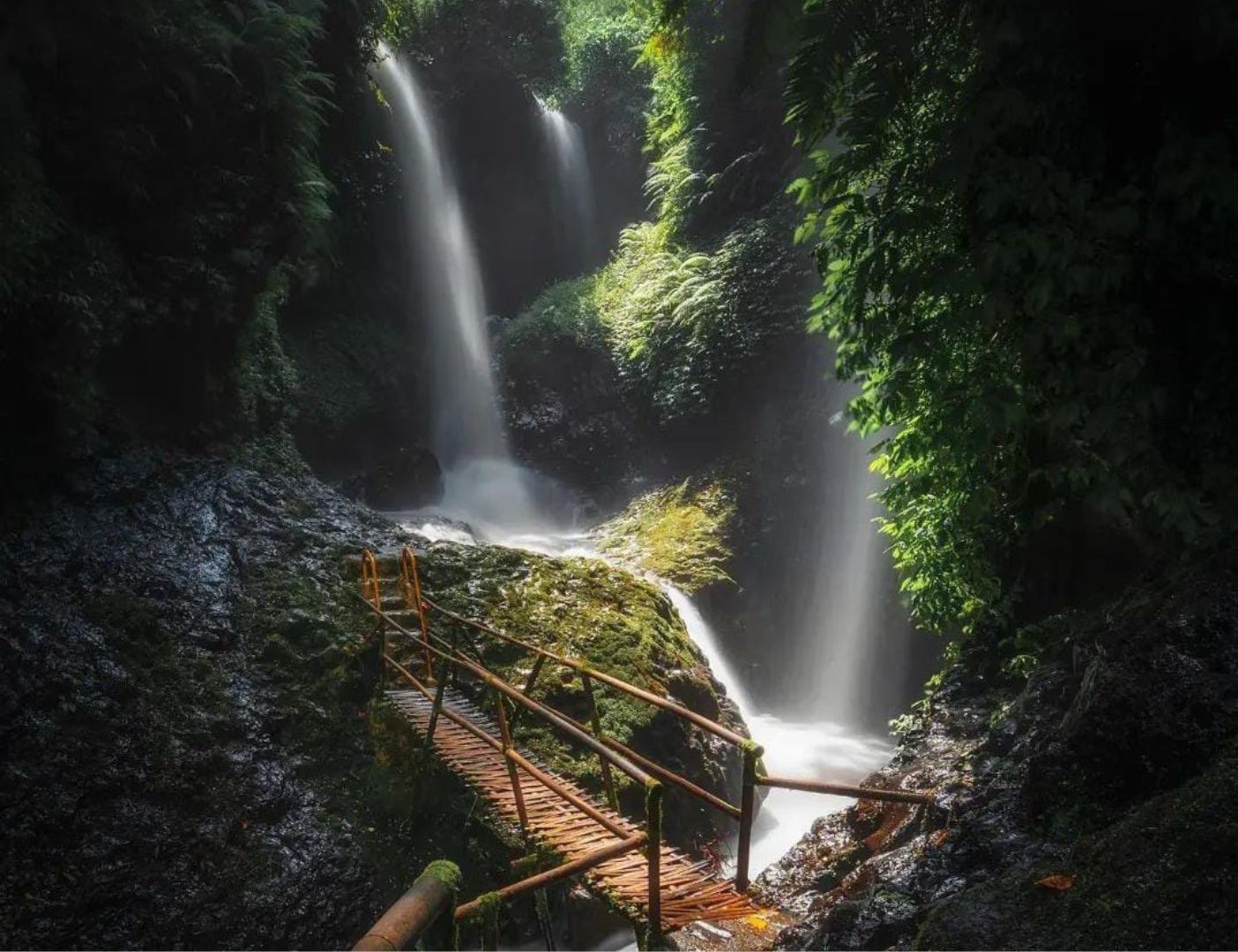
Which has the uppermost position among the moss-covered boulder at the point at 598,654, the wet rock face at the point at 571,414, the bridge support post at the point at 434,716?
the wet rock face at the point at 571,414

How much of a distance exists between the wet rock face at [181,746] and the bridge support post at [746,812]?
7.29 ft

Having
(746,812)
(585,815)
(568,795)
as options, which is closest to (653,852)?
(746,812)

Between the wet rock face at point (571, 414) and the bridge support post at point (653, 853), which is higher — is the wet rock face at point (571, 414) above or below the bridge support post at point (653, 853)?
above

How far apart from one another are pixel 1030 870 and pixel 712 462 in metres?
11.5

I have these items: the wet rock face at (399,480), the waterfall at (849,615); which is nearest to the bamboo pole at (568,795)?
the waterfall at (849,615)

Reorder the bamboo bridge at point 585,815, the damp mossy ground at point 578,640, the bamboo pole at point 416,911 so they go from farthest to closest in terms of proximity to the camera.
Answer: the damp mossy ground at point 578,640 → the bamboo bridge at point 585,815 → the bamboo pole at point 416,911

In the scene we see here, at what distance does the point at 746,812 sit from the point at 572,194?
20.8 meters

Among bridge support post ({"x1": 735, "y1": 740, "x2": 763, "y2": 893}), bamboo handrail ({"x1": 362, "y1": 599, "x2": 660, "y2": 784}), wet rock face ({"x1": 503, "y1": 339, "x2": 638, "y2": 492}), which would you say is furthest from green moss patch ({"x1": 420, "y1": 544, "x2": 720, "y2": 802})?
wet rock face ({"x1": 503, "y1": 339, "x2": 638, "y2": 492})

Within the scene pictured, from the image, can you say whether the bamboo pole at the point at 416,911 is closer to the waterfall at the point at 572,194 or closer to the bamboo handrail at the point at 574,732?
the bamboo handrail at the point at 574,732

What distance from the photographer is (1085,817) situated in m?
2.86

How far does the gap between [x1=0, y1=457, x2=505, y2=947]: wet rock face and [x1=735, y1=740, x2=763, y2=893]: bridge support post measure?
2.22 meters

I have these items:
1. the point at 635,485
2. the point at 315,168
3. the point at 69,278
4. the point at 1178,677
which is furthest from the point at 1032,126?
the point at 635,485

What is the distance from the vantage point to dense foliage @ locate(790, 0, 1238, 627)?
10.3ft

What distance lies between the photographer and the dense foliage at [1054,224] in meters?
3.13
